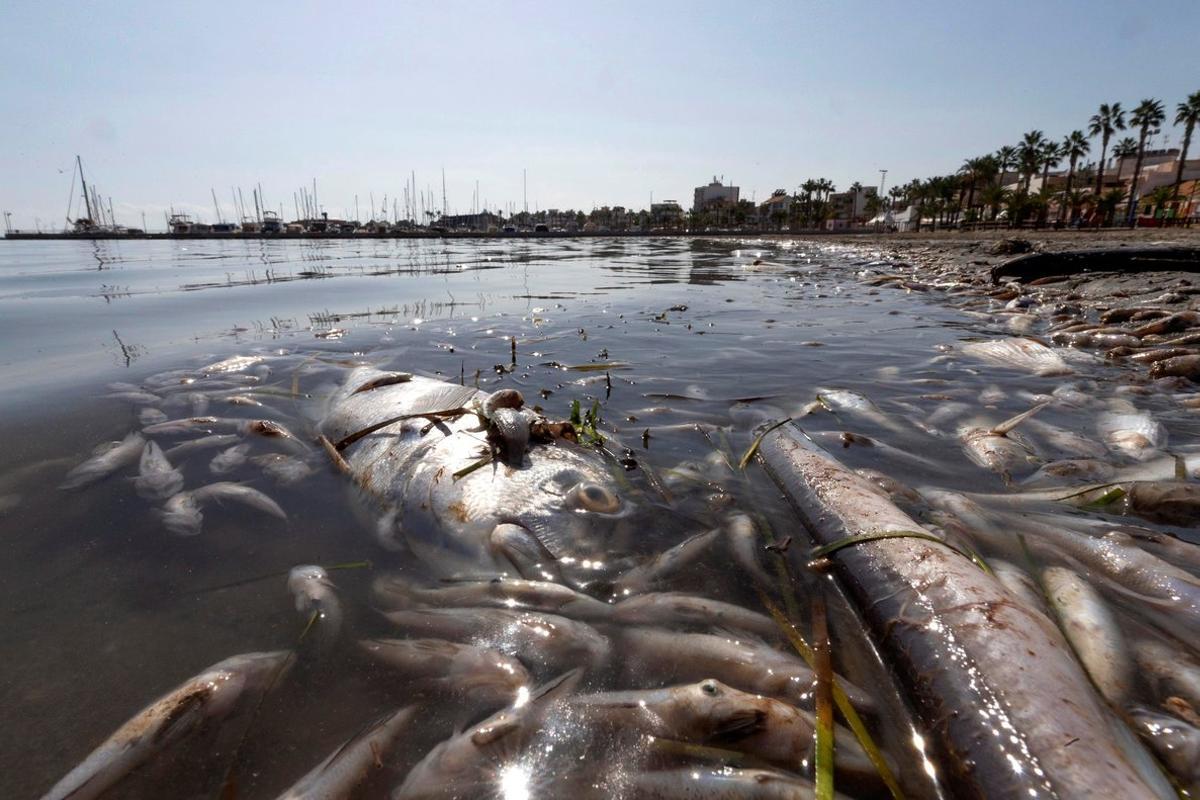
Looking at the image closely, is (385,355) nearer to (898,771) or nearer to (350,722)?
(350,722)

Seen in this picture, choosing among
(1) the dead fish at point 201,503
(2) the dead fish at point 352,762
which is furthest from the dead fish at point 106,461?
(2) the dead fish at point 352,762

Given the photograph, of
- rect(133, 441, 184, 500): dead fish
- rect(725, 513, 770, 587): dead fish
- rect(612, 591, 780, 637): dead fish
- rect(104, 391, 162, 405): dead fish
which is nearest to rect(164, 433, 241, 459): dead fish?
rect(133, 441, 184, 500): dead fish

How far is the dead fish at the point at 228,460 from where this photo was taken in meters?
3.73

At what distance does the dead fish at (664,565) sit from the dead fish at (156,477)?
2.88m

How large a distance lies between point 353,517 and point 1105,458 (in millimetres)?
4878

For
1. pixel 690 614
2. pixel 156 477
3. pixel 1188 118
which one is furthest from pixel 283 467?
pixel 1188 118

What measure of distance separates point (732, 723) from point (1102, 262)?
16.9 metres

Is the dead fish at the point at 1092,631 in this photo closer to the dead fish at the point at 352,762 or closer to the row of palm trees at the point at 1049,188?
the dead fish at the point at 352,762

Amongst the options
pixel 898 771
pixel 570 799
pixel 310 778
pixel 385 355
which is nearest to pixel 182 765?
pixel 310 778

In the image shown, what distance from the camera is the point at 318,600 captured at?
2.39 meters

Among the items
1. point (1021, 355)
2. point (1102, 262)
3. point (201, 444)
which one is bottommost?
point (201, 444)

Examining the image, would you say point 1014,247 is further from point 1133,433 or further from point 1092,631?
point 1092,631

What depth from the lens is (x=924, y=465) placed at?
147 inches

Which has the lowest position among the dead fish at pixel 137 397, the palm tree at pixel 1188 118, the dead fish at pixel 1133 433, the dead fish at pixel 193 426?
the dead fish at pixel 193 426
